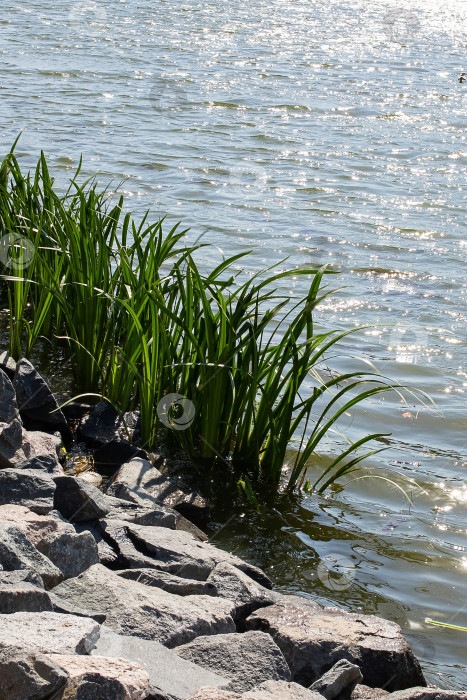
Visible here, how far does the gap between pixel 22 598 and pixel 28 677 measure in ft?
1.33

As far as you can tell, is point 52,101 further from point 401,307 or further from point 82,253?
point 82,253

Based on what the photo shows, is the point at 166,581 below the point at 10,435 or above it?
below

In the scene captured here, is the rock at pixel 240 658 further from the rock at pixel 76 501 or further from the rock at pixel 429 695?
the rock at pixel 76 501

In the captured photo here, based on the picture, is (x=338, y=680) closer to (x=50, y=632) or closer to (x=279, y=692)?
(x=279, y=692)

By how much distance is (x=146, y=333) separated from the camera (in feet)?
13.0

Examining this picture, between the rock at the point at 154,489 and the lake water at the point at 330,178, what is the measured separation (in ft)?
0.56

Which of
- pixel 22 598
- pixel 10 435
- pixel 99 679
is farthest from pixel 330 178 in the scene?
pixel 99 679

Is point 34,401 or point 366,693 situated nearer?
point 366,693

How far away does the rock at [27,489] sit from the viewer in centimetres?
311

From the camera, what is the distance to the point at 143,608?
2607mm

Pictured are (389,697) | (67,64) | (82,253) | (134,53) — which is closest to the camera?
(389,697)

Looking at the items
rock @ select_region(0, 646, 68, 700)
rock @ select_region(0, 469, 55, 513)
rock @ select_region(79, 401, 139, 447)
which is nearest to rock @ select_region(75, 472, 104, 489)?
rock @ select_region(79, 401, 139, 447)

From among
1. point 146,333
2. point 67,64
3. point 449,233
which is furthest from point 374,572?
point 67,64

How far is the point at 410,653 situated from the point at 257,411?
4.49 ft
